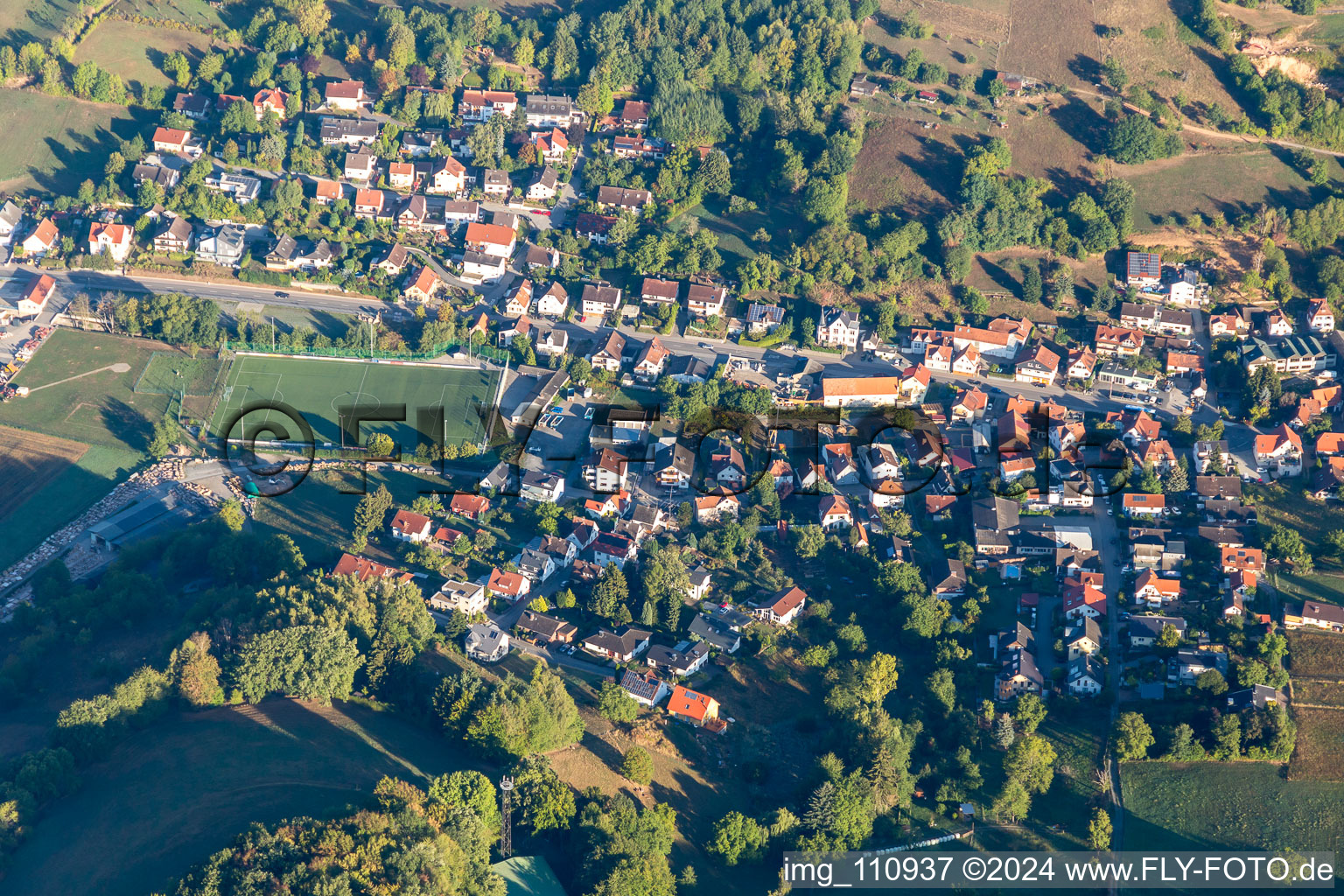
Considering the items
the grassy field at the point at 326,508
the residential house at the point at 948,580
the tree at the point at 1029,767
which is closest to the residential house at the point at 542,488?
the grassy field at the point at 326,508

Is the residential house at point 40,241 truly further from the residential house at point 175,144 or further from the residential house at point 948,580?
the residential house at point 948,580

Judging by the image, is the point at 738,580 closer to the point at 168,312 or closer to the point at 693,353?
the point at 693,353

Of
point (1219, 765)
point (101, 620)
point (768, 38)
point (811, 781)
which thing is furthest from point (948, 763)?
point (768, 38)

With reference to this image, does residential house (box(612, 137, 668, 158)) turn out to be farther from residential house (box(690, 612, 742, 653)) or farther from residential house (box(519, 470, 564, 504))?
residential house (box(690, 612, 742, 653))

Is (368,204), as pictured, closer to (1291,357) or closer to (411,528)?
(411,528)

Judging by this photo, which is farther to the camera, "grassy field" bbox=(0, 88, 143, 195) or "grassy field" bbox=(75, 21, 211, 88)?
"grassy field" bbox=(75, 21, 211, 88)

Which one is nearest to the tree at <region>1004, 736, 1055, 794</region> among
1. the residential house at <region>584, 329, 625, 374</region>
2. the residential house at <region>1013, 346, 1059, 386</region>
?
the residential house at <region>1013, 346, 1059, 386</region>
